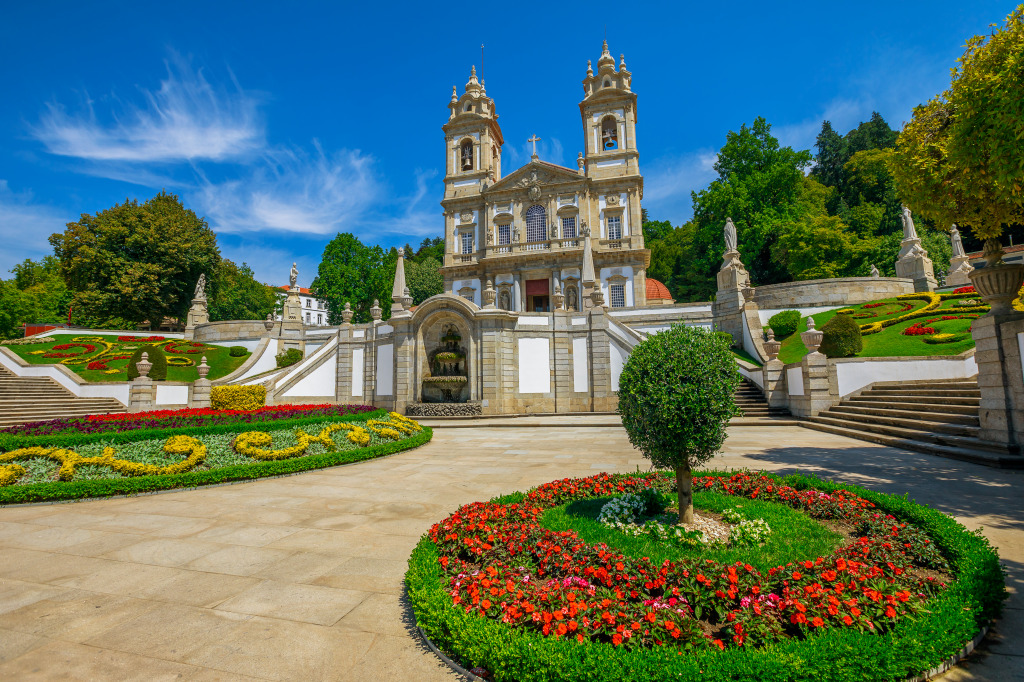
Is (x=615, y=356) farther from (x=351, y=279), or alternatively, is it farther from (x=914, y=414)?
(x=351, y=279)

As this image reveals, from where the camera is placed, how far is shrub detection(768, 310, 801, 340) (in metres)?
25.0

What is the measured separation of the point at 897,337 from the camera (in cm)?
1898

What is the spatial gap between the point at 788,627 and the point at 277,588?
4.29m

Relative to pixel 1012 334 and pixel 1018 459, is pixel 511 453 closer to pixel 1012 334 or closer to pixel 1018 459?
pixel 1018 459

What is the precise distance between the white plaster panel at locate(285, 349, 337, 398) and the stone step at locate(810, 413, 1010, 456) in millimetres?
23292

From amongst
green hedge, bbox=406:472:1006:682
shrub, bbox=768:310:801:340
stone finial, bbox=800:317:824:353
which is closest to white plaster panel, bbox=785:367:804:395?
stone finial, bbox=800:317:824:353

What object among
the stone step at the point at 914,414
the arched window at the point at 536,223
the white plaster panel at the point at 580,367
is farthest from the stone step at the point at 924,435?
the arched window at the point at 536,223

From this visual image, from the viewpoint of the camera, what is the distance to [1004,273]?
947cm

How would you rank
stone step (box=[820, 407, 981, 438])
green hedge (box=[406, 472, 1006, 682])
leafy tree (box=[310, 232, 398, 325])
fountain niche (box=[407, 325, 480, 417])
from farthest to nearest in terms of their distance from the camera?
leafy tree (box=[310, 232, 398, 325]) < fountain niche (box=[407, 325, 480, 417]) < stone step (box=[820, 407, 981, 438]) < green hedge (box=[406, 472, 1006, 682])

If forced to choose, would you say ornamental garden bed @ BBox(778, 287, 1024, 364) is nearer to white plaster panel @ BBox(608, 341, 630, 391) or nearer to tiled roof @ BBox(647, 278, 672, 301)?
white plaster panel @ BBox(608, 341, 630, 391)

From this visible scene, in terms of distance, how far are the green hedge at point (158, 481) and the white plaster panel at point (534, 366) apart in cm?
1274

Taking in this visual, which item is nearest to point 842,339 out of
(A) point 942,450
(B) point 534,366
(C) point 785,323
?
→ (C) point 785,323

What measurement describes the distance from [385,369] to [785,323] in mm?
21376

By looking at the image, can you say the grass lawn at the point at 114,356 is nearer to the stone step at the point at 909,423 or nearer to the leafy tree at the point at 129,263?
the leafy tree at the point at 129,263
